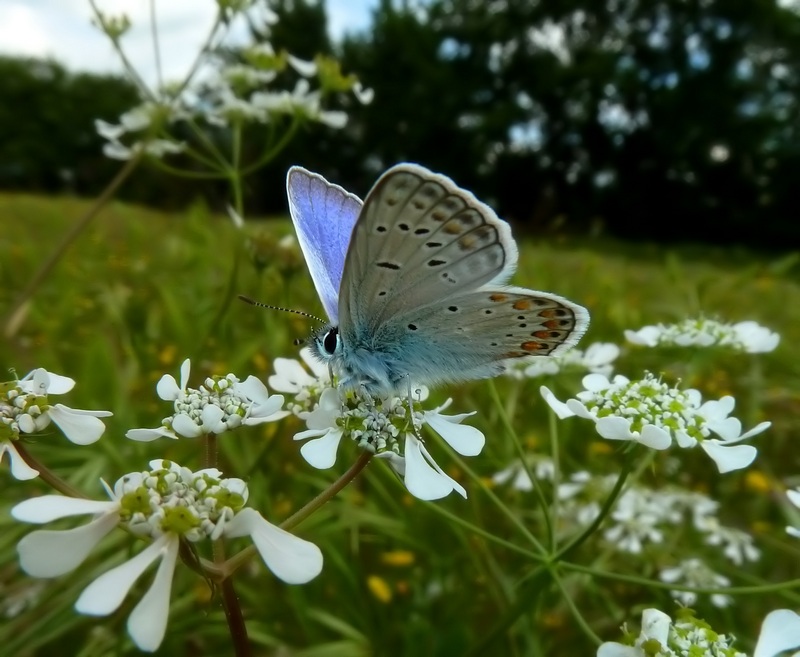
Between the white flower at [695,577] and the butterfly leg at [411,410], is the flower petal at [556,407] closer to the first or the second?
the butterfly leg at [411,410]

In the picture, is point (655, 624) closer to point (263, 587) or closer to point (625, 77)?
point (263, 587)

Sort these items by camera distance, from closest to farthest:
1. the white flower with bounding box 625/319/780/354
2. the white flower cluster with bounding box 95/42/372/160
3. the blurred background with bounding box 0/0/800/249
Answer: the white flower with bounding box 625/319/780/354, the white flower cluster with bounding box 95/42/372/160, the blurred background with bounding box 0/0/800/249

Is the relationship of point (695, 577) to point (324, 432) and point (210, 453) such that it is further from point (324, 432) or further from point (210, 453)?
point (210, 453)

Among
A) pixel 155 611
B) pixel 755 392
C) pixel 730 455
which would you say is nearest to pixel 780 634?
pixel 730 455

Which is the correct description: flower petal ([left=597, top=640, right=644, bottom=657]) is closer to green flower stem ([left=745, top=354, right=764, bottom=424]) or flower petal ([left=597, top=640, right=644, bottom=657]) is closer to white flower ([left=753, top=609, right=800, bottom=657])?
white flower ([left=753, top=609, right=800, bottom=657])

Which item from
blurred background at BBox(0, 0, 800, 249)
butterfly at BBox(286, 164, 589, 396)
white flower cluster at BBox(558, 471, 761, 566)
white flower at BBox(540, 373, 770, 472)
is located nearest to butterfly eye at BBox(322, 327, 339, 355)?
butterfly at BBox(286, 164, 589, 396)

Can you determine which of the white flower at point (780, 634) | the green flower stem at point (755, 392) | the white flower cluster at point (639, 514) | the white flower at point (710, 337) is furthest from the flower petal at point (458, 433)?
the green flower stem at point (755, 392)
